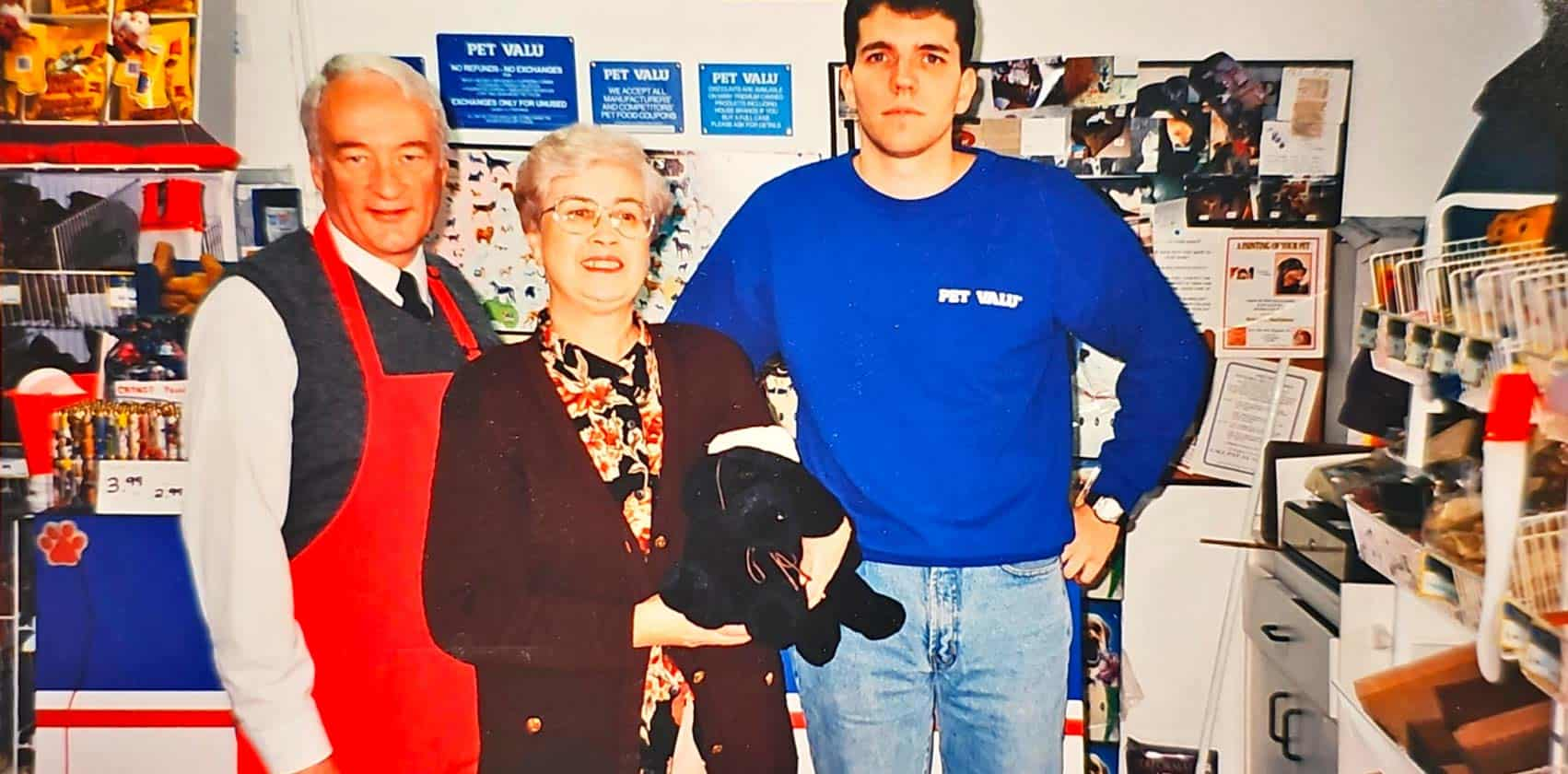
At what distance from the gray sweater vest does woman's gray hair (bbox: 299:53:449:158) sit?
0.16 metres

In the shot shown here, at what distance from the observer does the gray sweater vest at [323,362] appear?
5.53ft

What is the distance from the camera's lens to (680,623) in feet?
5.64

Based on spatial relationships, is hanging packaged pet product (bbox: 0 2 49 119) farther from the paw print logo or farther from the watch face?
the watch face

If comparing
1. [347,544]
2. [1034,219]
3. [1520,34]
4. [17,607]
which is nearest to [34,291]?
[17,607]

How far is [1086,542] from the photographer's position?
177cm

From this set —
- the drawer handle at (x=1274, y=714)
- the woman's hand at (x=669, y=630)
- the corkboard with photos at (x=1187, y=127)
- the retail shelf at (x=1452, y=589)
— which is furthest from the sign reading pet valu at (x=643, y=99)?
the drawer handle at (x=1274, y=714)

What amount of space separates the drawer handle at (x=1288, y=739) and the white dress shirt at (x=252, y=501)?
1.44 m

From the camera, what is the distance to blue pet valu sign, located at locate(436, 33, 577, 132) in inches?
68.4

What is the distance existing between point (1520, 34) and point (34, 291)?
87.0 inches

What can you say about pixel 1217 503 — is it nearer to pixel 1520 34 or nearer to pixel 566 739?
pixel 1520 34

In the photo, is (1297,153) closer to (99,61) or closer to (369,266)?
(369,266)

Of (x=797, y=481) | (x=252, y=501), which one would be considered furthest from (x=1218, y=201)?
(x=252, y=501)

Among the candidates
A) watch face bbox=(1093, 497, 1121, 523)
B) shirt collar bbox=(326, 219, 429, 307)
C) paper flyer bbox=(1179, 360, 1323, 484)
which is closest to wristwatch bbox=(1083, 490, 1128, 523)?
watch face bbox=(1093, 497, 1121, 523)

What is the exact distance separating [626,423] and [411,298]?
368 mm
